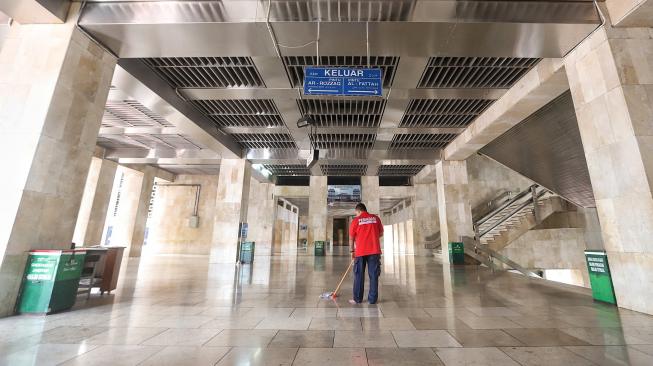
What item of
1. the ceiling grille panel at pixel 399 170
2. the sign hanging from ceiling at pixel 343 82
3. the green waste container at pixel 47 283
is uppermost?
the ceiling grille panel at pixel 399 170

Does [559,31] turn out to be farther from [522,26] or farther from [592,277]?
[592,277]

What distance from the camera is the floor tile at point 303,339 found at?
2828 mm

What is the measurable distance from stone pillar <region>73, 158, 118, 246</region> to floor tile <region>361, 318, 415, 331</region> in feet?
56.5

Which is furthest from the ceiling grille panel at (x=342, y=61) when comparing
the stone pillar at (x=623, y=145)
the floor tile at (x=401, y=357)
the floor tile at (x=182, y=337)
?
the floor tile at (x=401, y=357)

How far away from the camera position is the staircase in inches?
569

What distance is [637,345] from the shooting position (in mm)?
2840

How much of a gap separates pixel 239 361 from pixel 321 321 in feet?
4.81

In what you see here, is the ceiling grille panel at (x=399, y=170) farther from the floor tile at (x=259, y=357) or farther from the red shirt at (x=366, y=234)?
the floor tile at (x=259, y=357)

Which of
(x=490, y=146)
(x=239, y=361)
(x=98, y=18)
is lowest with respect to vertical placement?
(x=239, y=361)

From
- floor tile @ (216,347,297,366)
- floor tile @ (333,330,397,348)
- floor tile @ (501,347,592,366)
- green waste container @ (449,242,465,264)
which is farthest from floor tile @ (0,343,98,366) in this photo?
green waste container @ (449,242,465,264)

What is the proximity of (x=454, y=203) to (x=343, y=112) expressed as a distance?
7.47m

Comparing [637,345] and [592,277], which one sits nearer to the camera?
[637,345]

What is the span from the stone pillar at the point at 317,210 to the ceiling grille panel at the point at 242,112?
314 inches

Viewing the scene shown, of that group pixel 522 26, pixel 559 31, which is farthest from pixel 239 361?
pixel 559 31
